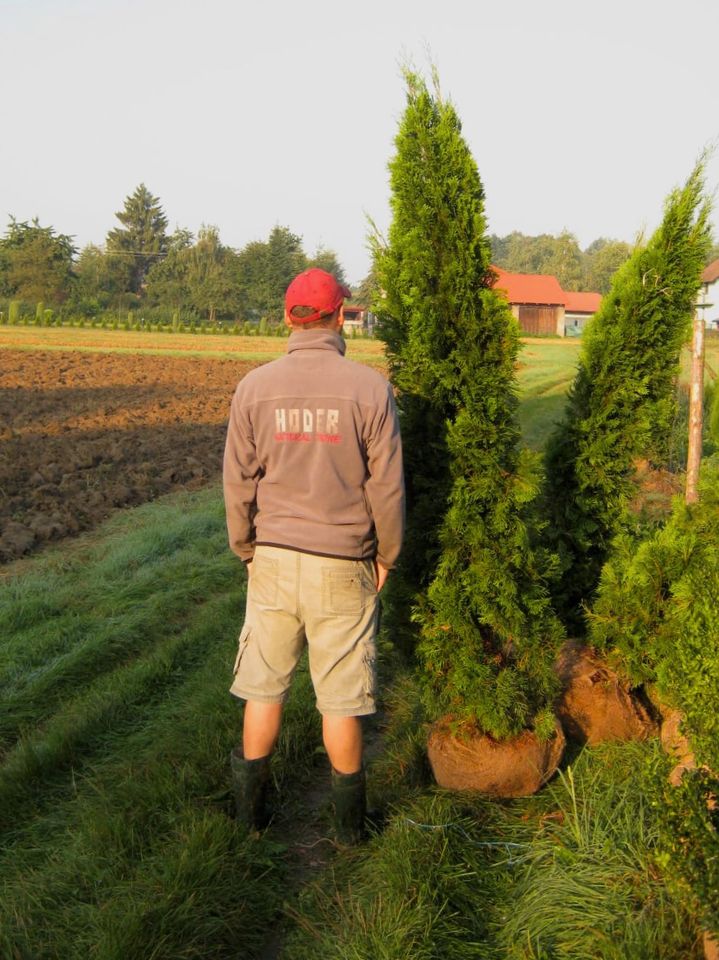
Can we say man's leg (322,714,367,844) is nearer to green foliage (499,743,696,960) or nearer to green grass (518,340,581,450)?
green foliage (499,743,696,960)

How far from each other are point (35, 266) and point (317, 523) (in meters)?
82.5

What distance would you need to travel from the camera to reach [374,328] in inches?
172

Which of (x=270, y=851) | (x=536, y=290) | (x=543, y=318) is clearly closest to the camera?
(x=270, y=851)

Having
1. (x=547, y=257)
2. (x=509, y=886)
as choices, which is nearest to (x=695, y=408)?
(x=509, y=886)

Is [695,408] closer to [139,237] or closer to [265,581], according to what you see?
[265,581]

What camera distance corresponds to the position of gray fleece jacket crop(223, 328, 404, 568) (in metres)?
3.42

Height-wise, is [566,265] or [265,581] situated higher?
[566,265]

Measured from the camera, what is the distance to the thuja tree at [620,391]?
192 inches

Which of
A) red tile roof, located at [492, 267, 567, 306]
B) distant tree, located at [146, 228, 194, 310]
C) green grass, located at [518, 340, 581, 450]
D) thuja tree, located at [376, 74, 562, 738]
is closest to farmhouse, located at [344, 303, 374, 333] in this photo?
red tile roof, located at [492, 267, 567, 306]

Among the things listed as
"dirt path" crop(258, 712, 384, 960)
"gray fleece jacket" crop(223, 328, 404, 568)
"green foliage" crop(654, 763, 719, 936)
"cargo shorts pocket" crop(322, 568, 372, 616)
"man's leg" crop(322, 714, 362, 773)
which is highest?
"gray fleece jacket" crop(223, 328, 404, 568)

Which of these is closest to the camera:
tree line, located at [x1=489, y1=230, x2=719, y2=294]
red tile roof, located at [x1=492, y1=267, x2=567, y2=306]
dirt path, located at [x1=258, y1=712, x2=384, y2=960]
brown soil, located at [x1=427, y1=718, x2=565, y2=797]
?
dirt path, located at [x1=258, y1=712, x2=384, y2=960]

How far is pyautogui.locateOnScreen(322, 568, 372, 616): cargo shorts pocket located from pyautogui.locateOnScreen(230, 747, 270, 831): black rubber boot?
769 millimetres

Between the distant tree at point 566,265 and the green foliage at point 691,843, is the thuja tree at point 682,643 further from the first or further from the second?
the distant tree at point 566,265

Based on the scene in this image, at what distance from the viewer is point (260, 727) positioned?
3674 millimetres
